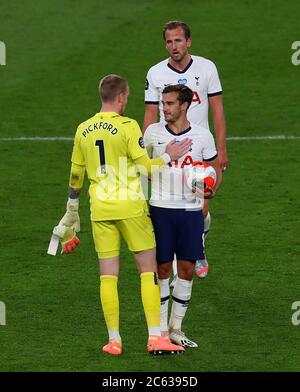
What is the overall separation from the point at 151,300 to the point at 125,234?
1.96 feet

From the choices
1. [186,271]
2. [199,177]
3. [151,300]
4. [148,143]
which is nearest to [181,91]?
[148,143]

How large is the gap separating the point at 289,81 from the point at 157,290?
36.6 ft

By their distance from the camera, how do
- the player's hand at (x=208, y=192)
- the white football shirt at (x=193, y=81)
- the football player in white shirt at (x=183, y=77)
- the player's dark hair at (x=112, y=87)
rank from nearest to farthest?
the player's dark hair at (x=112, y=87), the player's hand at (x=208, y=192), the football player in white shirt at (x=183, y=77), the white football shirt at (x=193, y=81)

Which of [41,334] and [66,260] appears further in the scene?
[66,260]

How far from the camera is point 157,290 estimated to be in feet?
38.4

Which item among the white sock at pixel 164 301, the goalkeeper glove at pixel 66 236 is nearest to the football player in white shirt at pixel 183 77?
the goalkeeper glove at pixel 66 236

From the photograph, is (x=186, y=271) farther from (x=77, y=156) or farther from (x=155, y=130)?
(x=77, y=156)

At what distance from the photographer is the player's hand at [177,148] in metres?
11.7

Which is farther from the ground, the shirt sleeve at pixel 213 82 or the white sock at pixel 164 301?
the shirt sleeve at pixel 213 82

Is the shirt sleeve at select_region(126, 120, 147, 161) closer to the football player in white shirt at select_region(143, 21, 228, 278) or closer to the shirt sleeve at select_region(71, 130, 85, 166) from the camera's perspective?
the shirt sleeve at select_region(71, 130, 85, 166)

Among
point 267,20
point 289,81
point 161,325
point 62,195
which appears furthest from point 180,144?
point 267,20

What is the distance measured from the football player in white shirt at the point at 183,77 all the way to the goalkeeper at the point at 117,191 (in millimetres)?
1564

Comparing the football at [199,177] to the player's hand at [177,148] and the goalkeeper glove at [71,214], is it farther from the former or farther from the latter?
the goalkeeper glove at [71,214]

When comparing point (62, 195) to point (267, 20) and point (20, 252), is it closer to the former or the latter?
point (20, 252)
